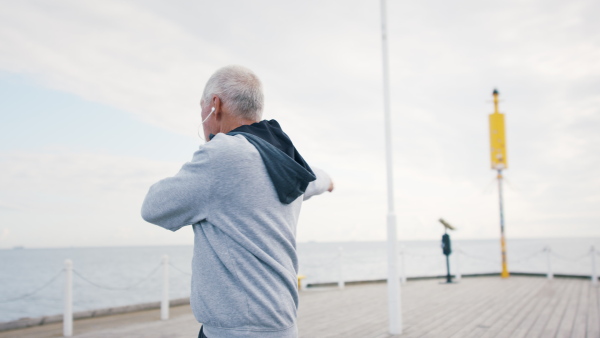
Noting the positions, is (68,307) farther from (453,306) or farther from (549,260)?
(549,260)

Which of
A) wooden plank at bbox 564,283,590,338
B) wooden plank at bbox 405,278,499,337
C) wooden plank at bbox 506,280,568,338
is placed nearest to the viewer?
wooden plank at bbox 564,283,590,338

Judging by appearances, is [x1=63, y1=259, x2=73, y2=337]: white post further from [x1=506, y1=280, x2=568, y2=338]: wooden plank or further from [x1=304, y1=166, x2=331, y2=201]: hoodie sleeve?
[x1=506, y1=280, x2=568, y2=338]: wooden plank

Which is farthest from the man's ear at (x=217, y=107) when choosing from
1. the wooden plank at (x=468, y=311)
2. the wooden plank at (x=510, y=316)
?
the wooden plank at (x=510, y=316)

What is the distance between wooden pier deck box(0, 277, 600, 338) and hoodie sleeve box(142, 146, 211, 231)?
459 centimetres

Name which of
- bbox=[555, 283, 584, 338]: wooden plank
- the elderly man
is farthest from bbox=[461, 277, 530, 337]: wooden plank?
the elderly man

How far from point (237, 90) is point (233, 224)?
43 centimetres

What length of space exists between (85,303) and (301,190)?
28511 millimetres

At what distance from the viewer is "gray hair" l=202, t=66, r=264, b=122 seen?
140cm

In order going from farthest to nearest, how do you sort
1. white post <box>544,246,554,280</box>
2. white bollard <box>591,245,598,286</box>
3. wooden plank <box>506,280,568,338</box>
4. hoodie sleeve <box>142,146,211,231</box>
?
white post <box>544,246,554,280</box>
white bollard <box>591,245,598,286</box>
wooden plank <box>506,280,568,338</box>
hoodie sleeve <box>142,146,211,231</box>

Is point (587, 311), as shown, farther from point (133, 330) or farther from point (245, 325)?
point (245, 325)

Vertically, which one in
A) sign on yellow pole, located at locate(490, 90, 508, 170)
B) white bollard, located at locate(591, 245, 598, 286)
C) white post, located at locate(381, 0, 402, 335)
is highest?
sign on yellow pole, located at locate(490, 90, 508, 170)

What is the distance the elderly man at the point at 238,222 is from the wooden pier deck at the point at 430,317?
441cm

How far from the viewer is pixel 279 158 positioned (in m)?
1.29

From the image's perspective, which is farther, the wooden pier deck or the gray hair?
the wooden pier deck
